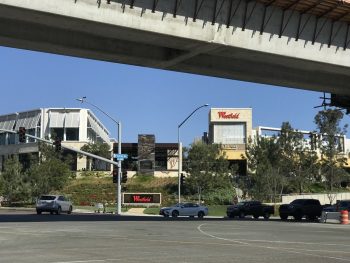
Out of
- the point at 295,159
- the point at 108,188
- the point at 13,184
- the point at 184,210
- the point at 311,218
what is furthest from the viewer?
the point at 108,188

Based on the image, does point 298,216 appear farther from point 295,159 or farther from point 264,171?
point 295,159

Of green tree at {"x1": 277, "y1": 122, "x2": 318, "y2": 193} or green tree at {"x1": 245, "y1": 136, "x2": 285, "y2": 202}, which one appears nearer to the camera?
green tree at {"x1": 245, "y1": 136, "x2": 285, "y2": 202}

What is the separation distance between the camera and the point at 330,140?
2908 inches

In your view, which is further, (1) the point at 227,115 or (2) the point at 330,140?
(1) the point at 227,115

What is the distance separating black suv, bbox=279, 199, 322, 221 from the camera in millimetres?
43625

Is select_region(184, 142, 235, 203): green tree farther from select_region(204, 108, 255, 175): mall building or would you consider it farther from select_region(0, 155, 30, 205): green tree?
select_region(204, 108, 255, 175): mall building

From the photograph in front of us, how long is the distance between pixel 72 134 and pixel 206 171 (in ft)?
131

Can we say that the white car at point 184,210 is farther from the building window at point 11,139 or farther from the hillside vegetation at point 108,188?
the building window at point 11,139

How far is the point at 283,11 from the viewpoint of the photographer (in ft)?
87.0

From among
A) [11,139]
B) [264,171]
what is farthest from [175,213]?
[11,139]

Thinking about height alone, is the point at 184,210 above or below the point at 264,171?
below

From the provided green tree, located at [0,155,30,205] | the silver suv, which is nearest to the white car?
the silver suv

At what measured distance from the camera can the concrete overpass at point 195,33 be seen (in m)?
21.9

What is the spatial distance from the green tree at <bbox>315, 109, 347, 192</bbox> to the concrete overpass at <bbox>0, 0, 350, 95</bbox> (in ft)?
144
